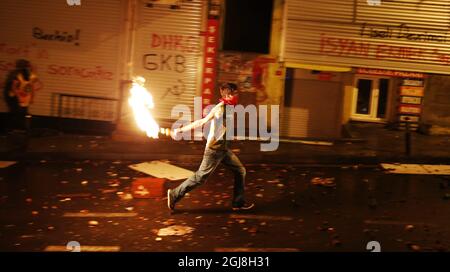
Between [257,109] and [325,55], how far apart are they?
87.4 inches

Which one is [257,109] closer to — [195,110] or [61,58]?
[195,110]

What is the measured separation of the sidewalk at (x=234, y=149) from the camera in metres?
11.4

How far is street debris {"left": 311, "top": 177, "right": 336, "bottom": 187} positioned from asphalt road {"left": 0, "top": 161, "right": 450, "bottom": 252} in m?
0.02

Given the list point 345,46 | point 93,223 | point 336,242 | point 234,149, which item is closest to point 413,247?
point 336,242

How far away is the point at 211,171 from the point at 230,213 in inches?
28.8

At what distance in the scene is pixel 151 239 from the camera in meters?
6.68

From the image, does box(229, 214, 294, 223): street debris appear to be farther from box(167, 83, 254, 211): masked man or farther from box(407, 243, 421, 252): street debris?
box(407, 243, 421, 252): street debris

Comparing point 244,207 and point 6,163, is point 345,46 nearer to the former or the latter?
point 244,207

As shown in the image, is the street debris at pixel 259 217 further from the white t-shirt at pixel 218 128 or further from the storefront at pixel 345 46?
the storefront at pixel 345 46

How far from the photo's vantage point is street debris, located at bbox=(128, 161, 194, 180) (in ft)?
32.7

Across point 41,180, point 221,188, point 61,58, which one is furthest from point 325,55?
point 41,180

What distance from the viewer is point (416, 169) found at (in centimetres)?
1080

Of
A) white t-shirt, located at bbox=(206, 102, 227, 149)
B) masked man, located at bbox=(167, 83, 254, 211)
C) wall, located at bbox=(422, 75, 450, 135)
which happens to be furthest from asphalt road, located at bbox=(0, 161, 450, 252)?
wall, located at bbox=(422, 75, 450, 135)

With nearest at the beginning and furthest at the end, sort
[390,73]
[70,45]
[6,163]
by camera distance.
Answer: [6,163] → [70,45] → [390,73]
